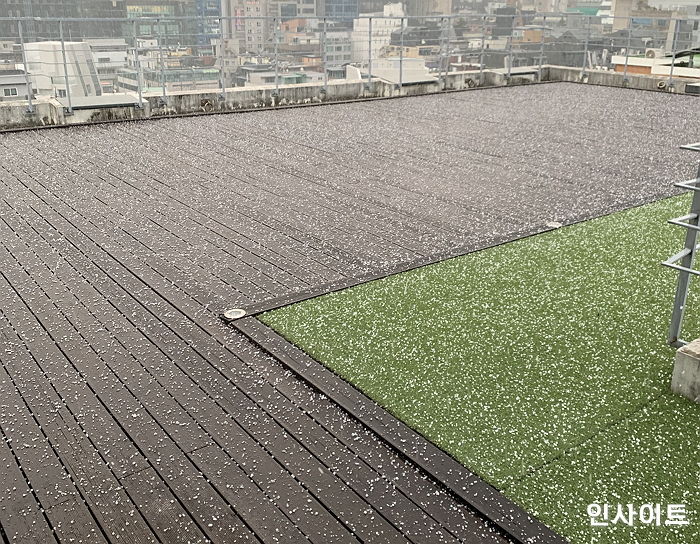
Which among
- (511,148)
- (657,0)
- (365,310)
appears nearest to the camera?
(365,310)

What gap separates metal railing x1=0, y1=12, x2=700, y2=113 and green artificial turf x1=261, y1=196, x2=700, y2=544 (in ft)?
21.2

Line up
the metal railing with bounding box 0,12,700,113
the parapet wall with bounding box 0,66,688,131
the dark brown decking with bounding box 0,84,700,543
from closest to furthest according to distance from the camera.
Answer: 1. the dark brown decking with bounding box 0,84,700,543
2. the parapet wall with bounding box 0,66,688,131
3. the metal railing with bounding box 0,12,700,113

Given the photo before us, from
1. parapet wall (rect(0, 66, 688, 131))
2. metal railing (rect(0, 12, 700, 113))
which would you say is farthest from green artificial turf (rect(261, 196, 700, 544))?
metal railing (rect(0, 12, 700, 113))

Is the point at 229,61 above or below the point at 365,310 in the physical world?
above

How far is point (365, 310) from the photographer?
3492mm

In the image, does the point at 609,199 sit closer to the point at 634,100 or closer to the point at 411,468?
the point at 411,468

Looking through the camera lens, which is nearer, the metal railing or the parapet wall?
the parapet wall

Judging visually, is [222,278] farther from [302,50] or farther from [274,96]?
[302,50]

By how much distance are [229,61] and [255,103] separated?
0.74 metres

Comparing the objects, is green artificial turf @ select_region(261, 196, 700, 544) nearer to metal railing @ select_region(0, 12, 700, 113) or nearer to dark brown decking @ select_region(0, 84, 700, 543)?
dark brown decking @ select_region(0, 84, 700, 543)

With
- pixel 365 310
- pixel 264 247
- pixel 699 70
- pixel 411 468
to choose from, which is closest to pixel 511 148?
pixel 264 247

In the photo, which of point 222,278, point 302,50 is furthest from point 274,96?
point 222,278

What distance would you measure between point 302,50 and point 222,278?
25.0ft

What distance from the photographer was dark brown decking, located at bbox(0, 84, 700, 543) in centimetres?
222
